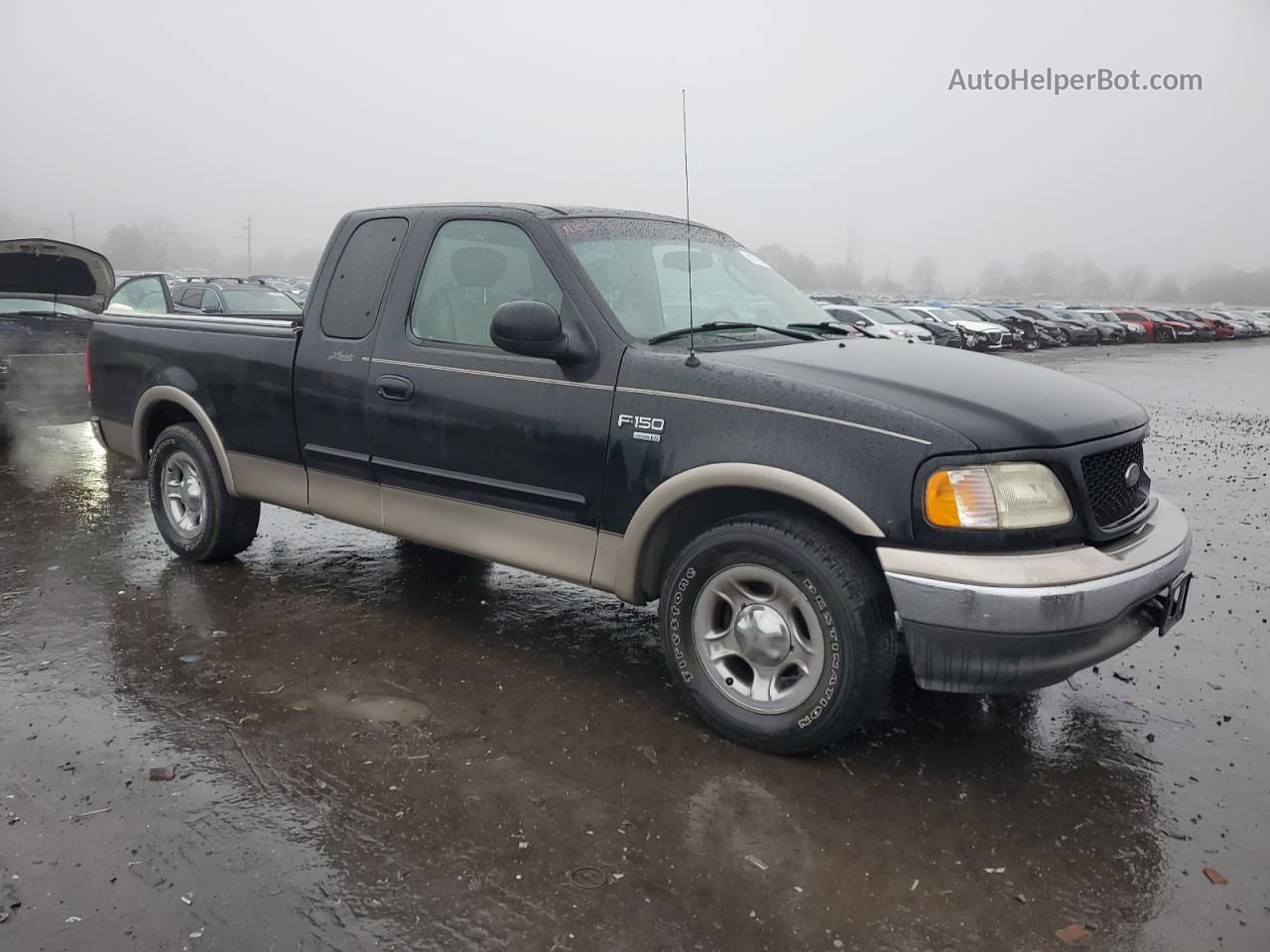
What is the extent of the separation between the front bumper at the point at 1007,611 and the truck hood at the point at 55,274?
8.87 meters

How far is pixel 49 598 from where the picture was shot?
4961mm

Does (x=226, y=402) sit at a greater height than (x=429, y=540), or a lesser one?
greater

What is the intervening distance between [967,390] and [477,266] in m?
2.15

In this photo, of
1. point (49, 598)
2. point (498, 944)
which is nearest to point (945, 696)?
point (498, 944)

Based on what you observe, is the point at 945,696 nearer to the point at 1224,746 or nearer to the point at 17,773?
the point at 1224,746

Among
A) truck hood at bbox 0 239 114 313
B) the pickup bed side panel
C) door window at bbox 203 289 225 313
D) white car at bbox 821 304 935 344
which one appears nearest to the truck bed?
the pickup bed side panel

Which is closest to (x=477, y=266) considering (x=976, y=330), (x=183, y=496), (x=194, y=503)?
(x=194, y=503)

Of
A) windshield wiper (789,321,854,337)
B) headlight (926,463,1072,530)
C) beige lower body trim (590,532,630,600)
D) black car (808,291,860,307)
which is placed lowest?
beige lower body trim (590,532,630,600)

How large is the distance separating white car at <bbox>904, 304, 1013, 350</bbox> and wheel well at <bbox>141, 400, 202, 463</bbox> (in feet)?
81.9

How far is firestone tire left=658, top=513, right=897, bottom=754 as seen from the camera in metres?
3.22

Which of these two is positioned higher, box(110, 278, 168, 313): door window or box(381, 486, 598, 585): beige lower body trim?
box(110, 278, 168, 313): door window

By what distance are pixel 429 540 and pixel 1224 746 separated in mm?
3302

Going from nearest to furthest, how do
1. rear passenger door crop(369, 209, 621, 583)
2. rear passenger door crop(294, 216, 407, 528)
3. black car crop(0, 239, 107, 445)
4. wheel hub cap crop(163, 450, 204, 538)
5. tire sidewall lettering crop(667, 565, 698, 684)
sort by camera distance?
tire sidewall lettering crop(667, 565, 698, 684), rear passenger door crop(369, 209, 621, 583), rear passenger door crop(294, 216, 407, 528), wheel hub cap crop(163, 450, 204, 538), black car crop(0, 239, 107, 445)

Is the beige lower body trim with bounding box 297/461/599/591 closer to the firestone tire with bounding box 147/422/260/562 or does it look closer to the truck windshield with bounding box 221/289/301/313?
the firestone tire with bounding box 147/422/260/562
